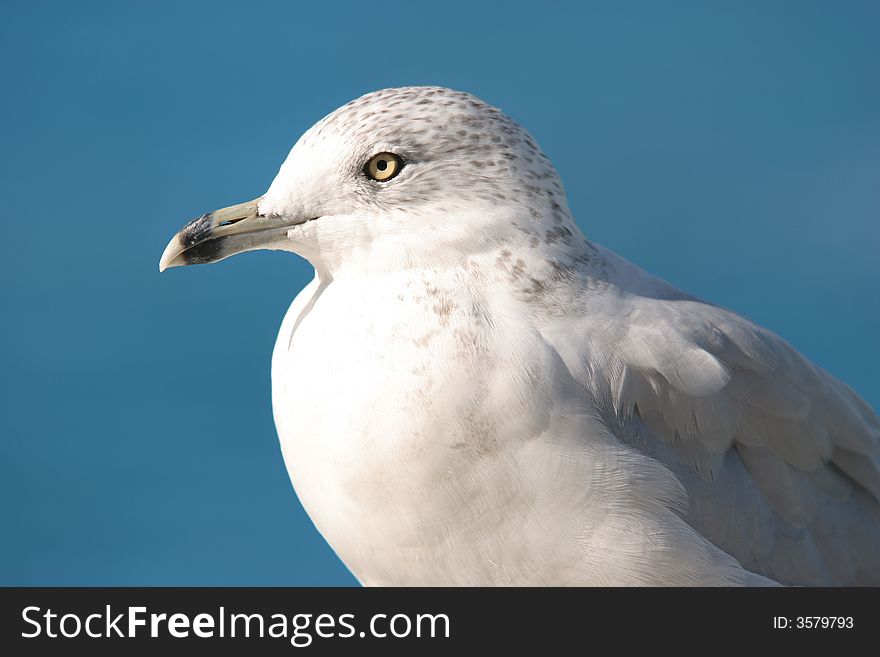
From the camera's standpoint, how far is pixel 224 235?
345cm

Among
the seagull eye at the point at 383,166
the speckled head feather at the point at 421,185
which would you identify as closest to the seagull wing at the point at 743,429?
the speckled head feather at the point at 421,185

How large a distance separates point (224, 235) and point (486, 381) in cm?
87

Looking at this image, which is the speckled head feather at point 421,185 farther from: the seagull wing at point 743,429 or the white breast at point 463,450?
the seagull wing at point 743,429

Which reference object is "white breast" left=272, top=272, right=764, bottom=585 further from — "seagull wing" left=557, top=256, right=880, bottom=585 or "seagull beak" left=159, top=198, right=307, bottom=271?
"seagull beak" left=159, top=198, right=307, bottom=271

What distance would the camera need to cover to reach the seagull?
317 centimetres

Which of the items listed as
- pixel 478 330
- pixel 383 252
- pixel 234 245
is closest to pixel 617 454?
pixel 478 330

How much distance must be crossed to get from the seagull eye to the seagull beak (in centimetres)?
23

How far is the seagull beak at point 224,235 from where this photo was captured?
344 cm

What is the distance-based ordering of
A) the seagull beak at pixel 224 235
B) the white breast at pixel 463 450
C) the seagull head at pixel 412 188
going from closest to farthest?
the white breast at pixel 463 450 < the seagull head at pixel 412 188 < the seagull beak at pixel 224 235

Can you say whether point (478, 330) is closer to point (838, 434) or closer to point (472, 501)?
point (472, 501)

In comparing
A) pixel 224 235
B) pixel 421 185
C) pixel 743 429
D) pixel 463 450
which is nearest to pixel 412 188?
pixel 421 185

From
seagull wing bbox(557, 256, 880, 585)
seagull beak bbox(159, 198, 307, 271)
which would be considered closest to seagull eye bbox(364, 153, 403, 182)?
seagull beak bbox(159, 198, 307, 271)

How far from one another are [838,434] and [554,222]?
47.9 inches

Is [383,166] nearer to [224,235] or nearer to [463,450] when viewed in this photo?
[224,235]
